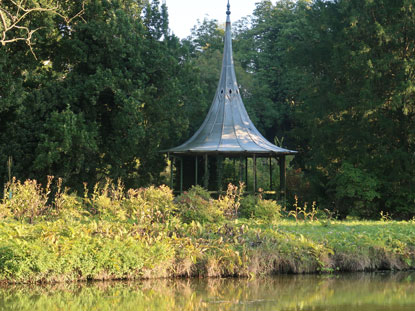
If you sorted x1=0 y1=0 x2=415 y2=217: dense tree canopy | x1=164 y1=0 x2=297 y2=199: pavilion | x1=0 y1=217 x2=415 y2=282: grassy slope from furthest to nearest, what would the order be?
x1=164 y1=0 x2=297 y2=199: pavilion < x1=0 y1=0 x2=415 y2=217: dense tree canopy < x1=0 y1=217 x2=415 y2=282: grassy slope

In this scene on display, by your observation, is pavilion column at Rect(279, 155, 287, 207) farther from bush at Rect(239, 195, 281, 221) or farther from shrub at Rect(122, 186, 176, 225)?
shrub at Rect(122, 186, 176, 225)

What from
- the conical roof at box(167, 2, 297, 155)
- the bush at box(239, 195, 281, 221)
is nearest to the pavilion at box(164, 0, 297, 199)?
the conical roof at box(167, 2, 297, 155)

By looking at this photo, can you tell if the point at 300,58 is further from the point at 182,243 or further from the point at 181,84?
the point at 182,243

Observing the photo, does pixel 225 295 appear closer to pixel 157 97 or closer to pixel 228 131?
pixel 228 131

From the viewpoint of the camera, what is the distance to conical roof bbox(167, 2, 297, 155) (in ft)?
71.7

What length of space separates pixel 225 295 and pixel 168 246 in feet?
5.25

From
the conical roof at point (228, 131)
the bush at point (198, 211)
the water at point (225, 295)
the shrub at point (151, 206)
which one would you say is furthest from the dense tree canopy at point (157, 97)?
the water at point (225, 295)

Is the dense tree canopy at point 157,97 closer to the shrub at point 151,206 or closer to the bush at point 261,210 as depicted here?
Result: the bush at point 261,210

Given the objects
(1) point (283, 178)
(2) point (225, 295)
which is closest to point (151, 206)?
(2) point (225, 295)

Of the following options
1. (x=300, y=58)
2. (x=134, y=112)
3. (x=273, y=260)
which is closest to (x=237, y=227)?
(x=273, y=260)

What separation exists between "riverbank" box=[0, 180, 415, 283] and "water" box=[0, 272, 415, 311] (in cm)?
27

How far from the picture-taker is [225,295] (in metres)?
9.84

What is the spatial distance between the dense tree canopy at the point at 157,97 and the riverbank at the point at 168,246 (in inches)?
307

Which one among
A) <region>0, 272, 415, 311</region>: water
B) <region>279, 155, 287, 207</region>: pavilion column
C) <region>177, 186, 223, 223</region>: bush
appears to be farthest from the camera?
<region>279, 155, 287, 207</region>: pavilion column
